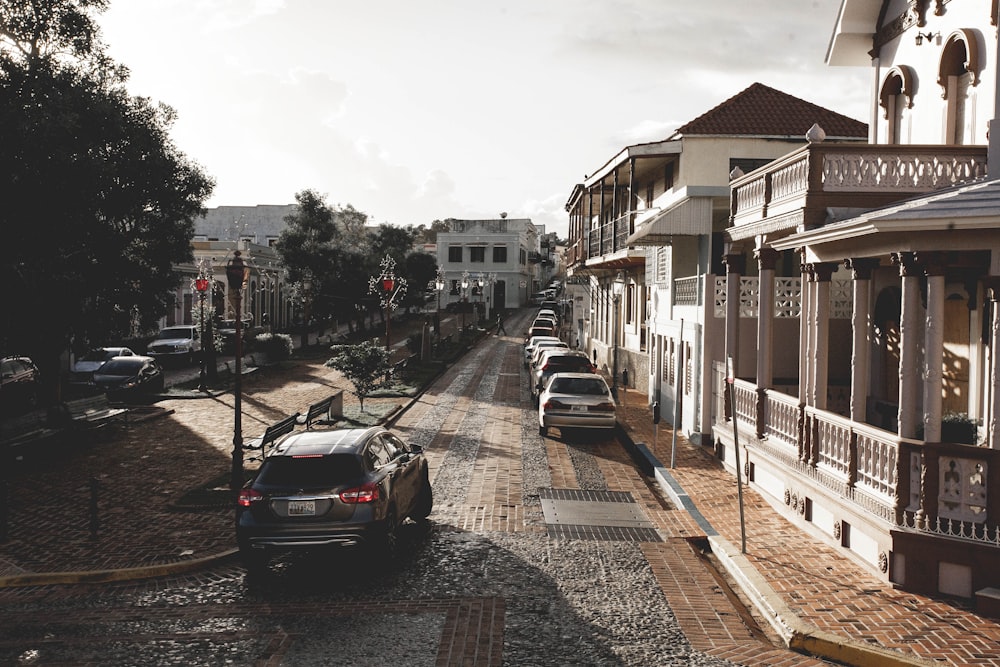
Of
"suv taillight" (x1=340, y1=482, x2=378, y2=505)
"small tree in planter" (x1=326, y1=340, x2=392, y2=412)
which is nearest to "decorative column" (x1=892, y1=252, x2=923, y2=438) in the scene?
"suv taillight" (x1=340, y1=482, x2=378, y2=505)

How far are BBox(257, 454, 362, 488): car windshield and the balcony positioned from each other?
7197 mm

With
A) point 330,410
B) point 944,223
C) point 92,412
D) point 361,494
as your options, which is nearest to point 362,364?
point 330,410

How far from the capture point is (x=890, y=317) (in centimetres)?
1523

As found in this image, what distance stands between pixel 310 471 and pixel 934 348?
277 inches

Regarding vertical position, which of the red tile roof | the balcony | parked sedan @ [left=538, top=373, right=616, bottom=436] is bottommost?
parked sedan @ [left=538, top=373, right=616, bottom=436]

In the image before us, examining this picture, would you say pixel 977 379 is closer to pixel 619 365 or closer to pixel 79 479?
pixel 79 479

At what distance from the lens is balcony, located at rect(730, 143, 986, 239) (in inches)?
453

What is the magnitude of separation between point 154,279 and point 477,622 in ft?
59.7

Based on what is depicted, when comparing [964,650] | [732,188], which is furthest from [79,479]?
[964,650]

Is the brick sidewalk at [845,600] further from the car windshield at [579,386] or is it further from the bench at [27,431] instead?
the bench at [27,431]

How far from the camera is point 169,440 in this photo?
20.0 m

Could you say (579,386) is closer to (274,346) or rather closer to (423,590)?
(423,590)

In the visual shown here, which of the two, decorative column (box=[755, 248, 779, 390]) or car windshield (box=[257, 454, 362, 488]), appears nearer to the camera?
car windshield (box=[257, 454, 362, 488])

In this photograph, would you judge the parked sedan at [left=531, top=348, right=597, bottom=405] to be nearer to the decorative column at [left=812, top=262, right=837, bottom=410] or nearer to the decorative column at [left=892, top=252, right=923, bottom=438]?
the decorative column at [left=812, top=262, right=837, bottom=410]
